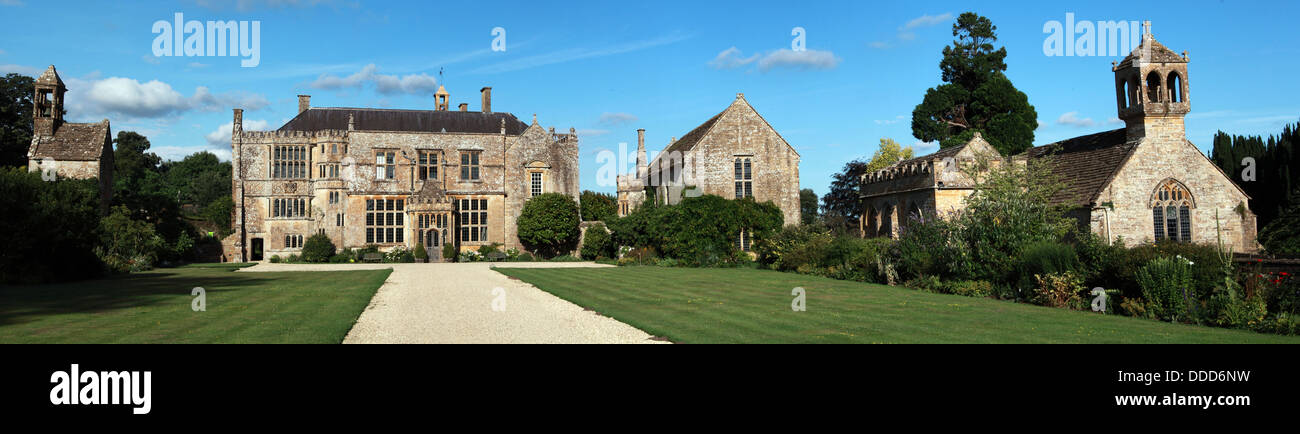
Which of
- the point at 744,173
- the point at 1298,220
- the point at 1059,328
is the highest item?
the point at 744,173

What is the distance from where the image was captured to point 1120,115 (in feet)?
103

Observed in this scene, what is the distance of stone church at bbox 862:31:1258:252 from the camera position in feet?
95.2

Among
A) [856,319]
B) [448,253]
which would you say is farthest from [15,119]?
[856,319]

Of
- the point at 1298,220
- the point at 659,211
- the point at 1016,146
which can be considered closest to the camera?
the point at 1298,220

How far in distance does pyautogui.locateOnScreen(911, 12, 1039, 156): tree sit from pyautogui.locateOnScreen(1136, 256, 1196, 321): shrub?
35.9 meters

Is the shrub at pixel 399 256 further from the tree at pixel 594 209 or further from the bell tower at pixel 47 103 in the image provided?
the bell tower at pixel 47 103

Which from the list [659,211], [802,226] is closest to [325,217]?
[659,211]

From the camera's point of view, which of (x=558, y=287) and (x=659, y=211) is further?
(x=659, y=211)

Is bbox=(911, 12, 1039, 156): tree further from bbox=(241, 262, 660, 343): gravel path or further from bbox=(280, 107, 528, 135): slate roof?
bbox=(241, 262, 660, 343): gravel path

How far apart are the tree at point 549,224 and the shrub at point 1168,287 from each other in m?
36.0

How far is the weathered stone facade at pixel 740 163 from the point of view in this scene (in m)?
39.5
